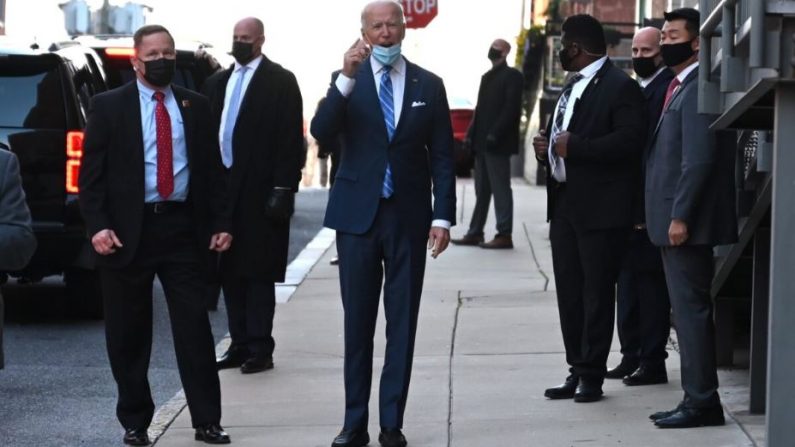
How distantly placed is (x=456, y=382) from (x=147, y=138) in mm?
2452

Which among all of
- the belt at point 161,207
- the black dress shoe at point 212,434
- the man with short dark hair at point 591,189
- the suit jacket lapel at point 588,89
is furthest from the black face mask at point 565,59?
the black dress shoe at point 212,434

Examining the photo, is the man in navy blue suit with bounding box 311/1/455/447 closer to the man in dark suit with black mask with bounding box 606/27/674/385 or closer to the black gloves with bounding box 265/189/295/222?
the man in dark suit with black mask with bounding box 606/27/674/385

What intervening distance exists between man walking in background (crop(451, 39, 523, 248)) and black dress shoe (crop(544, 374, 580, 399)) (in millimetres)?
7274

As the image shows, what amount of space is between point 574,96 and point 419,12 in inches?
335

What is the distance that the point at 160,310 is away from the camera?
1255 centimetres

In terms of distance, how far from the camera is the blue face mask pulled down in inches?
285

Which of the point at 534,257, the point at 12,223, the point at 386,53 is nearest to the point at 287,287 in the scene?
the point at 534,257

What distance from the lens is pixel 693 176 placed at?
24.3 feet

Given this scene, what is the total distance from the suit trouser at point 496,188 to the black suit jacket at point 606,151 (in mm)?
7384

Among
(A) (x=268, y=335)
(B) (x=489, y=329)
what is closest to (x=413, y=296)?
(A) (x=268, y=335)

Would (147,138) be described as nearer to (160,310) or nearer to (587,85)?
(587,85)

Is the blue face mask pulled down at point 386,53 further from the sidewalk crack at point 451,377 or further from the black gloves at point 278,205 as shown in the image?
the black gloves at point 278,205

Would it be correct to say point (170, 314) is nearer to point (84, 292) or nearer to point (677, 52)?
point (677, 52)

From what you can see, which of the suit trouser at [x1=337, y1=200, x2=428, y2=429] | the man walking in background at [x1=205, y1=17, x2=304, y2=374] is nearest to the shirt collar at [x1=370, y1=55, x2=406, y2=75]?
the suit trouser at [x1=337, y1=200, x2=428, y2=429]
